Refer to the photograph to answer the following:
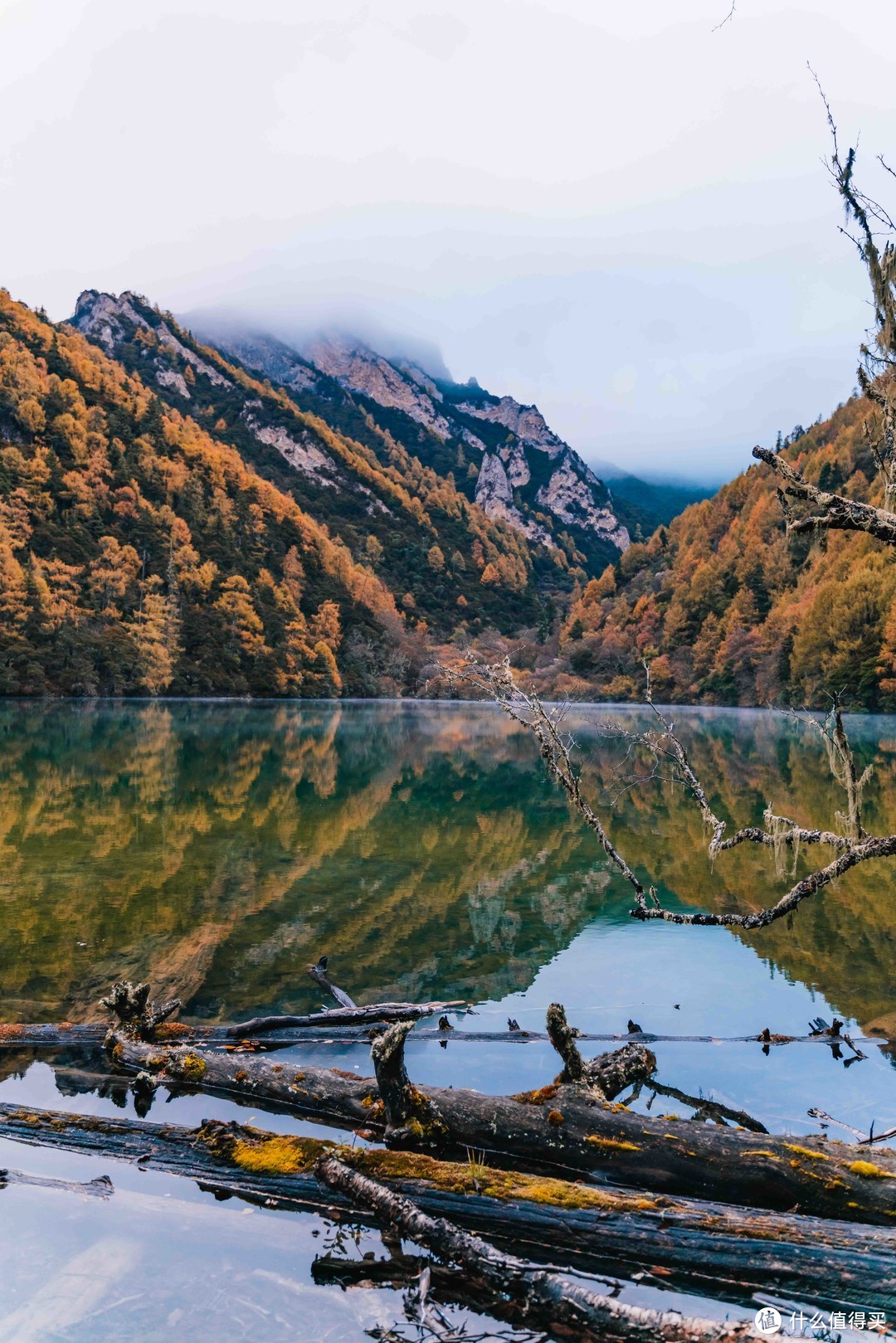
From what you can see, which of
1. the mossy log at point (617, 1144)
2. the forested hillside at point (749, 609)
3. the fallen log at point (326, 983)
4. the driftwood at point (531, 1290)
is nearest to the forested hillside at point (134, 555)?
the forested hillside at point (749, 609)

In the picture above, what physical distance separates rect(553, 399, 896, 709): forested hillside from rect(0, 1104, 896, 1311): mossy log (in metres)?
63.2

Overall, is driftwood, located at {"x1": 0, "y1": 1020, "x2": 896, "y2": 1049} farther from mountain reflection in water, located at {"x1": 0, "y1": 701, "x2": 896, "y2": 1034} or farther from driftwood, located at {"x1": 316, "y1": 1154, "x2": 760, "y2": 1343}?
driftwood, located at {"x1": 316, "y1": 1154, "x2": 760, "y2": 1343}

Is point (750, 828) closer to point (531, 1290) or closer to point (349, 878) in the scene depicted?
point (531, 1290)

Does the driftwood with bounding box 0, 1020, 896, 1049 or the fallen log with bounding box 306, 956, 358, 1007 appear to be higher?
the fallen log with bounding box 306, 956, 358, 1007

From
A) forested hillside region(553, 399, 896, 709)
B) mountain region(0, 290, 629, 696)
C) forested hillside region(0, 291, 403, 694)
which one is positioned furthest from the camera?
mountain region(0, 290, 629, 696)

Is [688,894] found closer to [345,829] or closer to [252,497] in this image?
[345,829]

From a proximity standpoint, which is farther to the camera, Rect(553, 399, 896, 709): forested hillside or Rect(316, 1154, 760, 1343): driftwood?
Rect(553, 399, 896, 709): forested hillside

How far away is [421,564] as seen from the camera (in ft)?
652

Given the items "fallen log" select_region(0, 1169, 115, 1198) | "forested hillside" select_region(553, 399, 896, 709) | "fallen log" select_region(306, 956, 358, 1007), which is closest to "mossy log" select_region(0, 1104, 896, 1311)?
"fallen log" select_region(0, 1169, 115, 1198)

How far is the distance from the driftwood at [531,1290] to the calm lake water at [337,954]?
0.85 ft

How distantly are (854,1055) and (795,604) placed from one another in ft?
338

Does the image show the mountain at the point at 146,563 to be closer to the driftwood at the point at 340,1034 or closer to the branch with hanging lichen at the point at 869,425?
the driftwood at the point at 340,1034

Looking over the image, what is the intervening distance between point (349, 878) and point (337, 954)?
481 cm

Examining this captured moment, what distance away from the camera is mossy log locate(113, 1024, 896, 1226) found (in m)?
4.87
